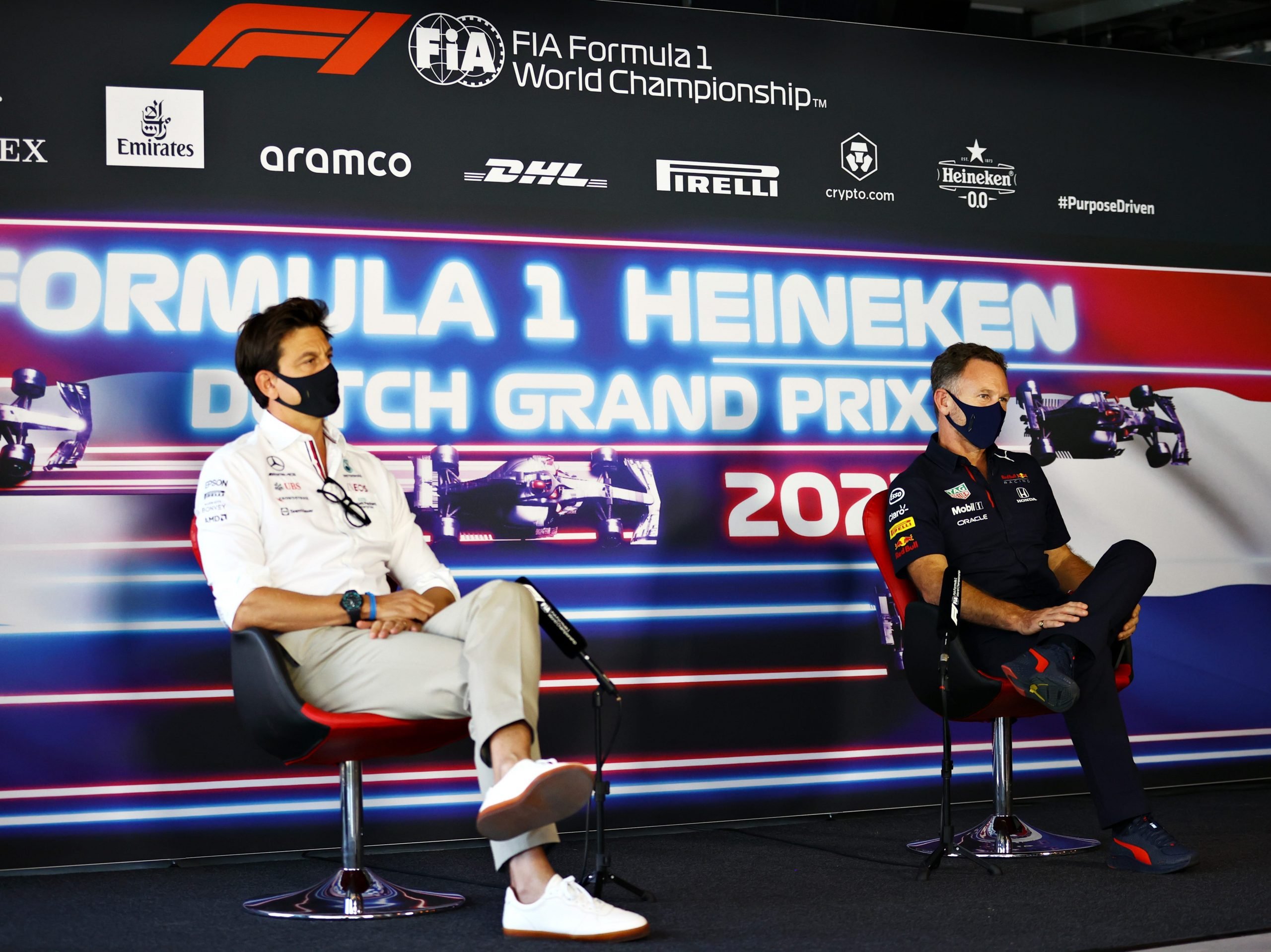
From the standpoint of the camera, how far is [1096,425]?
439 centimetres

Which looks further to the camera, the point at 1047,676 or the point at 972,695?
the point at 972,695

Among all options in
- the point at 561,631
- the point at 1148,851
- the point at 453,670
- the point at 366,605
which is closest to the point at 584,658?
the point at 561,631

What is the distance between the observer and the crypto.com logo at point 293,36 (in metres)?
3.70

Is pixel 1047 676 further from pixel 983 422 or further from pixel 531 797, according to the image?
pixel 531 797

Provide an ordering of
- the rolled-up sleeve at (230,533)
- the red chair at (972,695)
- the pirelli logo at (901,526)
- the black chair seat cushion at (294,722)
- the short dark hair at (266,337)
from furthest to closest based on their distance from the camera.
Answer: the pirelli logo at (901,526), the red chair at (972,695), the short dark hair at (266,337), the rolled-up sleeve at (230,533), the black chair seat cushion at (294,722)

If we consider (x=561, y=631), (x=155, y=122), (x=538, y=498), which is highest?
(x=155, y=122)

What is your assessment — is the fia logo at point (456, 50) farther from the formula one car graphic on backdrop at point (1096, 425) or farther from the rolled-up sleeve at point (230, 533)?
the formula one car graphic on backdrop at point (1096, 425)

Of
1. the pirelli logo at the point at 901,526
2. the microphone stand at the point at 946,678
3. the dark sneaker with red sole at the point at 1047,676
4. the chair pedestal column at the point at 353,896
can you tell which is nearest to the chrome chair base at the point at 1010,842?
the microphone stand at the point at 946,678

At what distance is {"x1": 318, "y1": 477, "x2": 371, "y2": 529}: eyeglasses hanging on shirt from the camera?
9.70ft

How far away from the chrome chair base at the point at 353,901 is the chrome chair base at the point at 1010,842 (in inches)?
51.8

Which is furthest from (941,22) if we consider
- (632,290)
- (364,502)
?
(364,502)

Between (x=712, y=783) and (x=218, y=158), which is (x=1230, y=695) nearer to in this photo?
(x=712, y=783)

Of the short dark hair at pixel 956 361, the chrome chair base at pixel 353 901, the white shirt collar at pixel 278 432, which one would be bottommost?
the chrome chair base at pixel 353 901

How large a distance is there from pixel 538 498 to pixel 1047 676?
1597 millimetres
